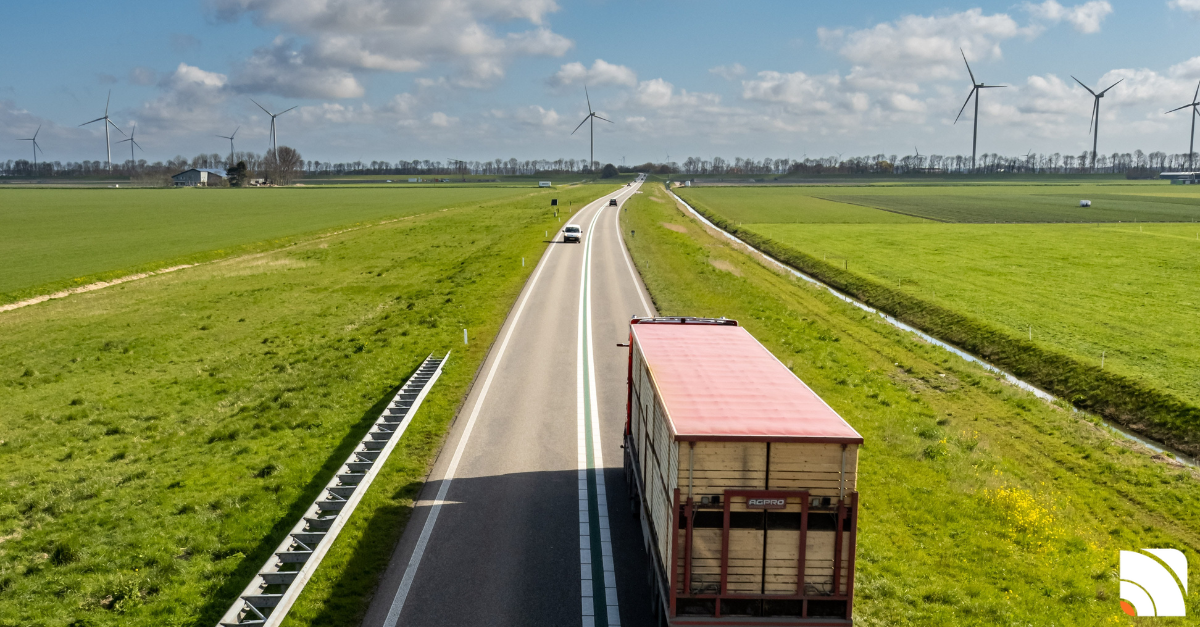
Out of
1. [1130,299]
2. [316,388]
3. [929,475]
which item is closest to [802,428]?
[929,475]

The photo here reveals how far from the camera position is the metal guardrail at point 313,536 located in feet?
39.1

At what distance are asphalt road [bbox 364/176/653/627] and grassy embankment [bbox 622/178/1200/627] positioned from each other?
4816 mm

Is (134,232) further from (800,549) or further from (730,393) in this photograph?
(800,549)

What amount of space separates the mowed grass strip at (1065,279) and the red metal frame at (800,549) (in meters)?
22.1

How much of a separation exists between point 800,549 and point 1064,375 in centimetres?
2482

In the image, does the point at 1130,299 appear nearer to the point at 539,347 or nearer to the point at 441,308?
the point at 539,347

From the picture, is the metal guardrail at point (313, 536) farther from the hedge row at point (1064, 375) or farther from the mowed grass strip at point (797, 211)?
the mowed grass strip at point (797, 211)

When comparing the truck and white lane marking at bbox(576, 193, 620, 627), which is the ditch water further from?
the truck

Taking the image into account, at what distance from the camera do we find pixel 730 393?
490 inches

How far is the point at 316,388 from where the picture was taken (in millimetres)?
26531

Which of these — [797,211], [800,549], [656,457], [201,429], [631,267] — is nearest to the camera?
[800,549]

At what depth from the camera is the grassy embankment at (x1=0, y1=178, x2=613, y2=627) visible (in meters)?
14.0

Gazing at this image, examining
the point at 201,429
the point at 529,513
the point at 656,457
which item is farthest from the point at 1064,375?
the point at 201,429

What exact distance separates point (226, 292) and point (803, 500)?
47.0 meters
